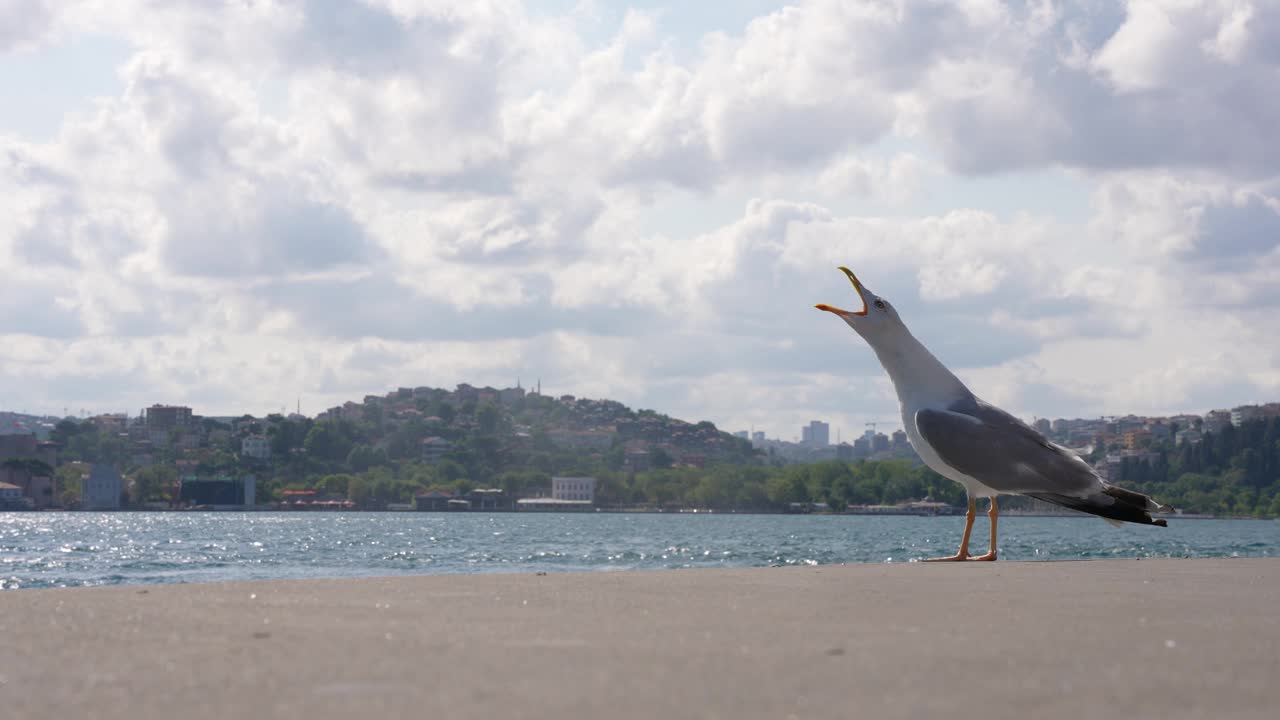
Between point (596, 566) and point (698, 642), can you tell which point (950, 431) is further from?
point (596, 566)

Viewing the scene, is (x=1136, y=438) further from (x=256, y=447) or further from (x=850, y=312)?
(x=850, y=312)

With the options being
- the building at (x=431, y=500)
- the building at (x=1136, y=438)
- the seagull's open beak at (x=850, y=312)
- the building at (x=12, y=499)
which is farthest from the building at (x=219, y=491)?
the seagull's open beak at (x=850, y=312)

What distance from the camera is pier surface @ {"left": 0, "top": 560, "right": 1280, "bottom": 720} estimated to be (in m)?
2.67

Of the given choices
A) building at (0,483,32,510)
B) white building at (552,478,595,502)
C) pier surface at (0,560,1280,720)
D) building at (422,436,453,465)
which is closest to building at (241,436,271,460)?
building at (422,436,453,465)

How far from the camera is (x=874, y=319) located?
27.5ft

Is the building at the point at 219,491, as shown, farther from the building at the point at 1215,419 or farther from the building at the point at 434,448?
the building at the point at 1215,419

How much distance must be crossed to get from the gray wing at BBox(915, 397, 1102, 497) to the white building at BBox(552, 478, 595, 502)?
153 metres

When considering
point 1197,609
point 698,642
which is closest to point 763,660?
point 698,642

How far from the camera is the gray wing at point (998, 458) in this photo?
Answer: 7.89 metres

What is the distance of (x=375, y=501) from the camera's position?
150m

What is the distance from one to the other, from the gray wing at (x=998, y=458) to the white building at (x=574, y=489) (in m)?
153

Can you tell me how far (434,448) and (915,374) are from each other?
588 feet

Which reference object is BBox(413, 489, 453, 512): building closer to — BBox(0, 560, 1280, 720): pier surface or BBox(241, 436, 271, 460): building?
BBox(241, 436, 271, 460): building

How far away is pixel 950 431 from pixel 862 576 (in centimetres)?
220
